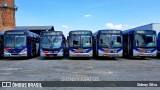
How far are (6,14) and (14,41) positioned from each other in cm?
3078

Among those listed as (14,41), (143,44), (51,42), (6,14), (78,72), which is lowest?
(78,72)

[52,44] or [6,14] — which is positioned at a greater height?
[6,14]

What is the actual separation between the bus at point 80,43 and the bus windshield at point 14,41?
428 centimetres

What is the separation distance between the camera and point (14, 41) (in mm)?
27406

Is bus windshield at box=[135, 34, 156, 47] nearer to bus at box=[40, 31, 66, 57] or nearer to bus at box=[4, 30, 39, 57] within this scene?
bus at box=[40, 31, 66, 57]

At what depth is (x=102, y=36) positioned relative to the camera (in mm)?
27203

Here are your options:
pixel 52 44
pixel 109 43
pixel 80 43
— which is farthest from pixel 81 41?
pixel 52 44

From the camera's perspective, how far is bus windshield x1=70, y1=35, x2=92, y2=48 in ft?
88.6

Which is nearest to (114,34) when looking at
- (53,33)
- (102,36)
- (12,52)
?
(102,36)

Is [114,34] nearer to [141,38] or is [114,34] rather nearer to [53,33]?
[141,38]

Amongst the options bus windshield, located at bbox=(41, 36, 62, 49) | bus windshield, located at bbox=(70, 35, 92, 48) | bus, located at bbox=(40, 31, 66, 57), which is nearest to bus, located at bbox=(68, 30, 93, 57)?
bus windshield, located at bbox=(70, 35, 92, 48)

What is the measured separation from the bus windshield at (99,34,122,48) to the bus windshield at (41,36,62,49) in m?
3.86

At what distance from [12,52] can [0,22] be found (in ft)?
97.1

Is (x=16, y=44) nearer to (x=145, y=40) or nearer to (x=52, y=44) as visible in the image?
(x=52, y=44)
